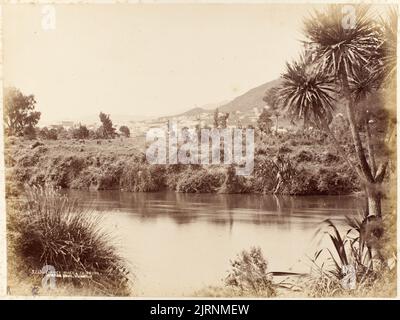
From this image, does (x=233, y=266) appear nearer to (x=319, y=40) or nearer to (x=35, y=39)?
(x=319, y=40)

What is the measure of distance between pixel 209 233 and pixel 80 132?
5.07 feet

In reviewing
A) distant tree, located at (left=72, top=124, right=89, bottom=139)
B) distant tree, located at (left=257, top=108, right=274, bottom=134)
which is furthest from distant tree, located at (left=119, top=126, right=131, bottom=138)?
distant tree, located at (left=257, top=108, right=274, bottom=134)

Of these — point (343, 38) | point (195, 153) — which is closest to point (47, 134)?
point (195, 153)

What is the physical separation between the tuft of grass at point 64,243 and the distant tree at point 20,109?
2.10 feet

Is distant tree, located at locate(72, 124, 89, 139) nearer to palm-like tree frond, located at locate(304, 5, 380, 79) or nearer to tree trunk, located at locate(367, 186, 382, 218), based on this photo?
palm-like tree frond, located at locate(304, 5, 380, 79)

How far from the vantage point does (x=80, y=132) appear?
643cm

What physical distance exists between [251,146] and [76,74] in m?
1.79

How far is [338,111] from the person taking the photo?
631cm

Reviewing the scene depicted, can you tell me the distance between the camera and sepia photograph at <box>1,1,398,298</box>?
6.32 m

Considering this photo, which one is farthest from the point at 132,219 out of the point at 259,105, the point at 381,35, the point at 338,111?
the point at 381,35

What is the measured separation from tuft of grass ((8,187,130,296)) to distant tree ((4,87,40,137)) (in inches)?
25.2

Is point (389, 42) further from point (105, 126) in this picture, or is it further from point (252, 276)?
point (105, 126)

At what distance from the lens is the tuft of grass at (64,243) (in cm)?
645

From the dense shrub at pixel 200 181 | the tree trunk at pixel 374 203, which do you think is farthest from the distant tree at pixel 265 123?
the tree trunk at pixel 374 203
